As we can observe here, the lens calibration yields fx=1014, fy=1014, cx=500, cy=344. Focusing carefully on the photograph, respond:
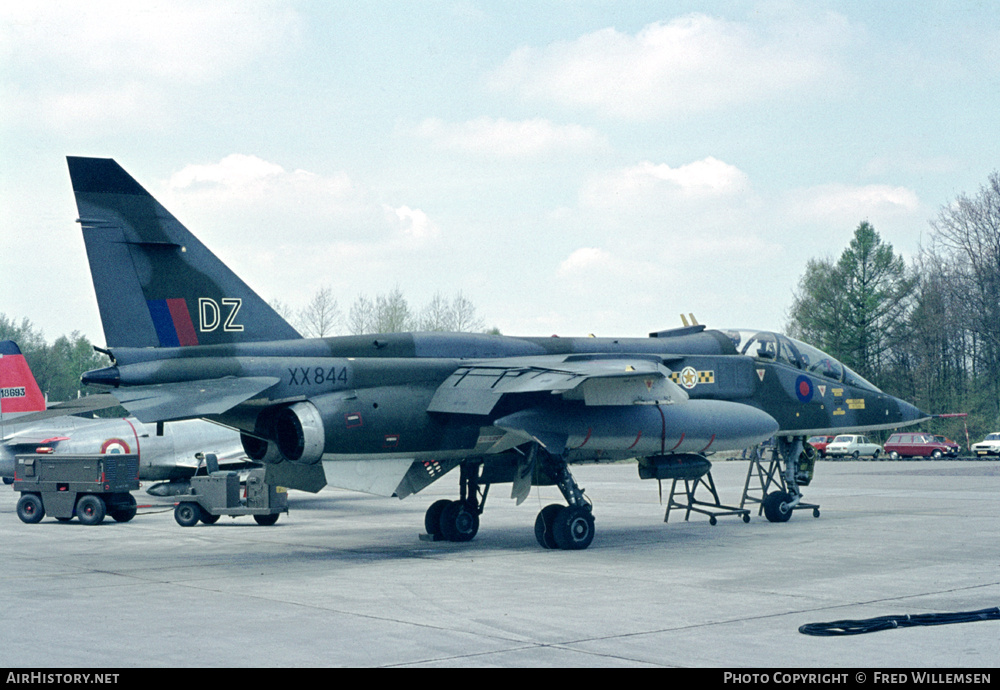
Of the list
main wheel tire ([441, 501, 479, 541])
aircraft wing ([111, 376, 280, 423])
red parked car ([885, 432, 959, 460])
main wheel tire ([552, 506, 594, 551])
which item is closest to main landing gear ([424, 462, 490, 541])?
main wheel tire ([441, 501, 479, 541])

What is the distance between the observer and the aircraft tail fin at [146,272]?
13148 mm

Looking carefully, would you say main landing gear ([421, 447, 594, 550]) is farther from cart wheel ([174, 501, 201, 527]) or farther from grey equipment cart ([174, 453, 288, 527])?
cart wheel ([174, 501, 201, 527])

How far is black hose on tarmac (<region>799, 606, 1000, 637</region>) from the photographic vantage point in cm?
792

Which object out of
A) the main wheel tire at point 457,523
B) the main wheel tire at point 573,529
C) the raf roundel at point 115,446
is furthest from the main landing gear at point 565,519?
the raf roundel at point 115,446

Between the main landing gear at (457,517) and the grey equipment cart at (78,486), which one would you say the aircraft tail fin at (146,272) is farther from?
the grey equipment cart at (78,486)

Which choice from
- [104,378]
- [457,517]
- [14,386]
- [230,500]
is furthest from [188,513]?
[14,386]

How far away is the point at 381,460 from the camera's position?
14.2 meters

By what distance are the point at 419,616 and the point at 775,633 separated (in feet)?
10.2

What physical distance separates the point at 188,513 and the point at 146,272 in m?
8.36

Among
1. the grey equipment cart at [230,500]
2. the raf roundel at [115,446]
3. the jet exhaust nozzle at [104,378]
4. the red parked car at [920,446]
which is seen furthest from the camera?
the red parked car at [920,446]

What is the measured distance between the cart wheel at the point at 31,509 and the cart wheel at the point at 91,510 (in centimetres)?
109

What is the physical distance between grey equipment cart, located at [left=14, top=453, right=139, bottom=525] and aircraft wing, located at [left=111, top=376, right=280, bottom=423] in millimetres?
8890
